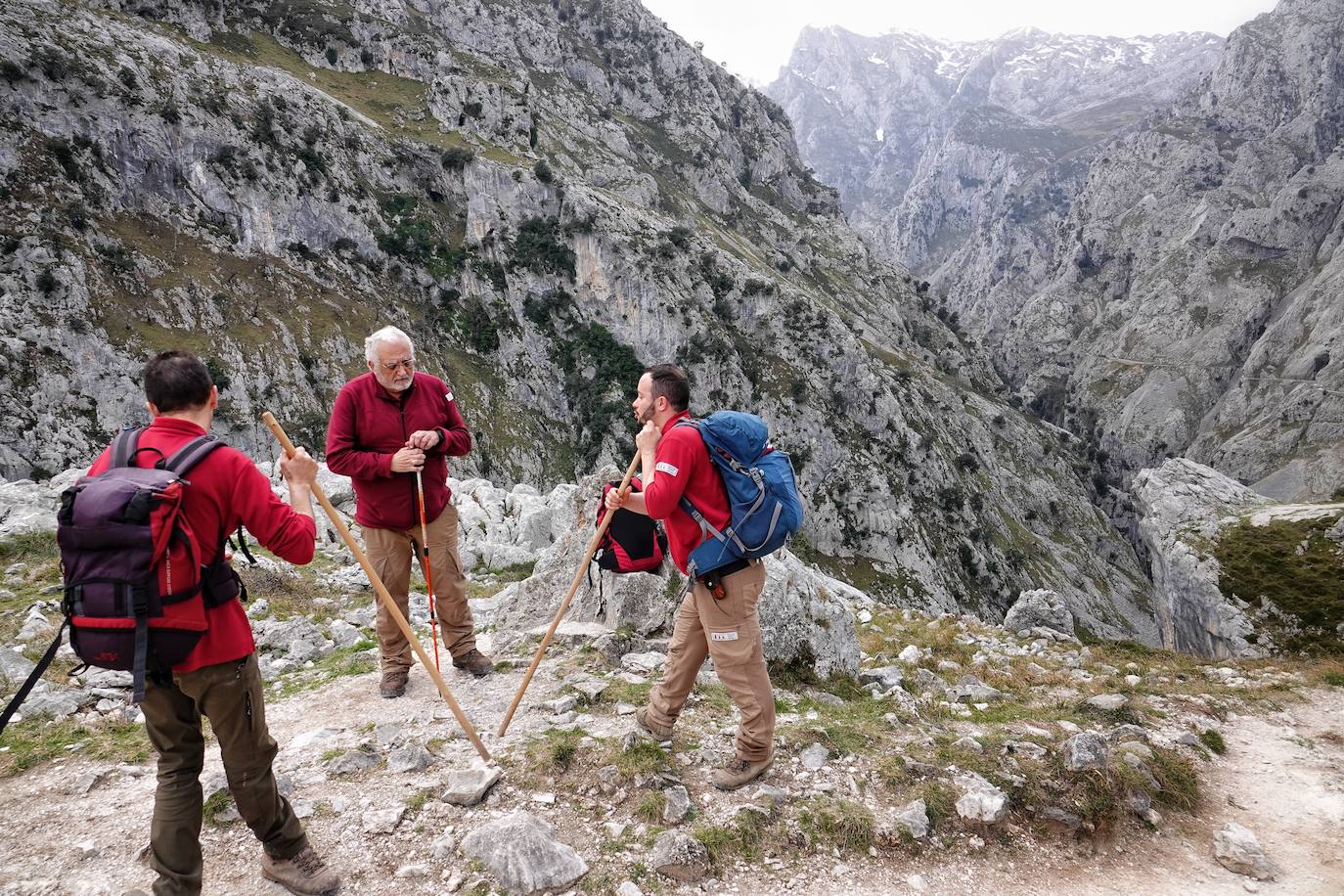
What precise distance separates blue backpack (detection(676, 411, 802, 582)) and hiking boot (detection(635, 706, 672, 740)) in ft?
6.19

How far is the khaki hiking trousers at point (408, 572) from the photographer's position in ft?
24.5

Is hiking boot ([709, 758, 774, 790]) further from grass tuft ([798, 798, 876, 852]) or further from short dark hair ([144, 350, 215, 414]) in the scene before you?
short dark hair ([144, 350, 215, 414])

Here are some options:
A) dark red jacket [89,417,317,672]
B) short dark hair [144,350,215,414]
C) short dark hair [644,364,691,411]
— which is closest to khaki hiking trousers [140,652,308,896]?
→ dark red jacket [89,417,317,672]

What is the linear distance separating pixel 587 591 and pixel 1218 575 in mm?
19189

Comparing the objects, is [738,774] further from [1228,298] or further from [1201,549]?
[1228,298]

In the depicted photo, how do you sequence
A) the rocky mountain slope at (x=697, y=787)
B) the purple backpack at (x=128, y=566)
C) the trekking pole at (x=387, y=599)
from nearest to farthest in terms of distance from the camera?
the purple backpack at (x=128, y=566)
the rocky mountain slope at (x=697, y=787)
the trekking pole at (x=387, y=599)

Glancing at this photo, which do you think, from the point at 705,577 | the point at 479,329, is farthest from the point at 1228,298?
the point at 705,577

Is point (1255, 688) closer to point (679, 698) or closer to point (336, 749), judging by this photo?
point (679, 698)

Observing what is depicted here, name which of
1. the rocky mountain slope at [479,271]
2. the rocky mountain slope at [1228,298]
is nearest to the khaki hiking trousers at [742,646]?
the rocky mountain slope at [479,271]

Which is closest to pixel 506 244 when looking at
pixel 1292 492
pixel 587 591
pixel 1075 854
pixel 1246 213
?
pixel 587 591

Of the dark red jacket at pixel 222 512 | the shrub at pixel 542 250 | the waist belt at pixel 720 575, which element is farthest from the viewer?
the shrub at pixel 542 250

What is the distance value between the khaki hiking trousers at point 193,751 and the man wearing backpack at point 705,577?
3.26 metres

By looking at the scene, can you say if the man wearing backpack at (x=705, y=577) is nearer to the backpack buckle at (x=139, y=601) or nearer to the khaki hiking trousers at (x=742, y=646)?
the khaki hiking trousers at (x=742, y=646)

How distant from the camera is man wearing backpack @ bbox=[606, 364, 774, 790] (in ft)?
17.7
